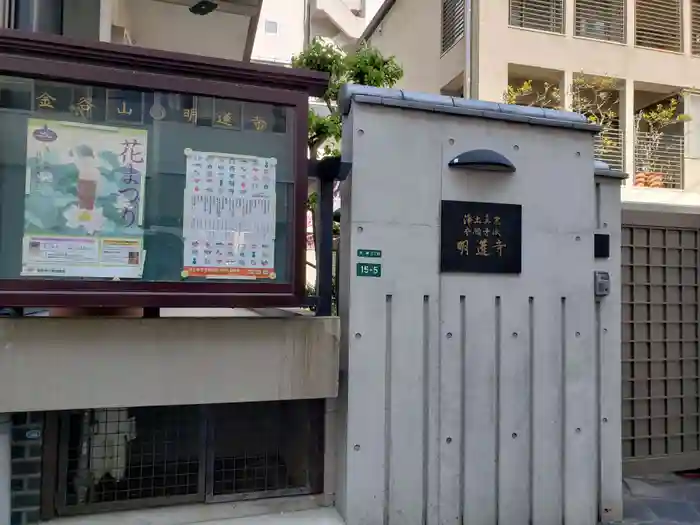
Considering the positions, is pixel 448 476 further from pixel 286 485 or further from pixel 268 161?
pixel 268 161

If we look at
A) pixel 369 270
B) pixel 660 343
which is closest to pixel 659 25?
pixel 660 343

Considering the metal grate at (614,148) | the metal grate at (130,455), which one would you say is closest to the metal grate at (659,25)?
the metal grate at (614,148)

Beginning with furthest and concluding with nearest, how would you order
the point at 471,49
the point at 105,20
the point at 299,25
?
the point at 299,25, the point at 471,49, the point at 105,20

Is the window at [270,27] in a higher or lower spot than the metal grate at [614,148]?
higher

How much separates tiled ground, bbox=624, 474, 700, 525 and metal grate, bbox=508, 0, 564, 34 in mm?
10236

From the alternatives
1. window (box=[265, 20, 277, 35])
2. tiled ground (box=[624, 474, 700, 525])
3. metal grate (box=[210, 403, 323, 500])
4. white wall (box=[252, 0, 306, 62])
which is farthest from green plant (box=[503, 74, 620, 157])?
window (box=[265, 20, 277, 35])

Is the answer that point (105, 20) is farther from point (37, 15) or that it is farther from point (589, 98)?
point (589, 98)

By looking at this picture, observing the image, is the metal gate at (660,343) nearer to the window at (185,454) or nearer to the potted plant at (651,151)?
the window at (185,454)

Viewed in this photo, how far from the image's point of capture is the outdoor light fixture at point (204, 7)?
7087 mm

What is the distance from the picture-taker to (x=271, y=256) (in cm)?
362

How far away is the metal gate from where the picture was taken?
5.36m

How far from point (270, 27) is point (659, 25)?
1574 cm

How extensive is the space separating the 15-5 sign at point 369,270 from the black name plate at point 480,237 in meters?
0.45

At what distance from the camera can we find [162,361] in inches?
136
